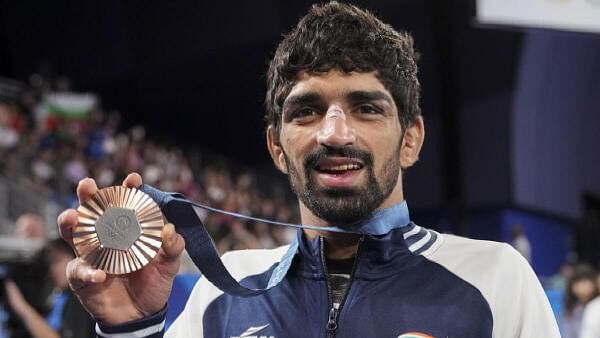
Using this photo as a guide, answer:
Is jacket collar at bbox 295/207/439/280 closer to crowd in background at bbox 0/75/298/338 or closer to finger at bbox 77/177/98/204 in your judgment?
finger at bbox 77/177/98/204

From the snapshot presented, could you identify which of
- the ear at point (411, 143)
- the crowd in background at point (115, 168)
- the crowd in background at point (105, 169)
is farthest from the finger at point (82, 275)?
the crowd in background at point (115, 168)

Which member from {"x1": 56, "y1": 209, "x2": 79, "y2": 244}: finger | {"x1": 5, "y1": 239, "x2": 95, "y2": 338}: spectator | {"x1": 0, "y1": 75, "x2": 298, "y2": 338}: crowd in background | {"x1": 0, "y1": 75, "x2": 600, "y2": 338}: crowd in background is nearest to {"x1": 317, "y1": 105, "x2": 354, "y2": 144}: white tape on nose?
{"x1": 56, "y1": 209, "x2": 79, "y2": 244}: finger

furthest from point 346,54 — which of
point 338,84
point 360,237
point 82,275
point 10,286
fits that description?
point 10,286

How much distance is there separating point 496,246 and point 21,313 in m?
2.32

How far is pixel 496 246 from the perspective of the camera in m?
1.29

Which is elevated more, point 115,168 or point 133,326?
point 133,326

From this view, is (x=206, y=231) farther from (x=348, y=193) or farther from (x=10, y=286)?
(x=10, y=286)

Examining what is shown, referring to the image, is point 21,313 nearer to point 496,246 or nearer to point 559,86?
point 496,246

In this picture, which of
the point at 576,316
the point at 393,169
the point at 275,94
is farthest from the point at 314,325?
the point at 576,316

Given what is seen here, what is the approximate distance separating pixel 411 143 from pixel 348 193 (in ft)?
0.60

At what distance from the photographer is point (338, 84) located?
1233 millimetres

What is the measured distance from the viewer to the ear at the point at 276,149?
4.45ft

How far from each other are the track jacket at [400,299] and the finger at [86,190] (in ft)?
1.17

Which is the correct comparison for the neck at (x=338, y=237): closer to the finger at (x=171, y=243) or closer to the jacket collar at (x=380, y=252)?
the jacket collar at (x=380, y=252)
